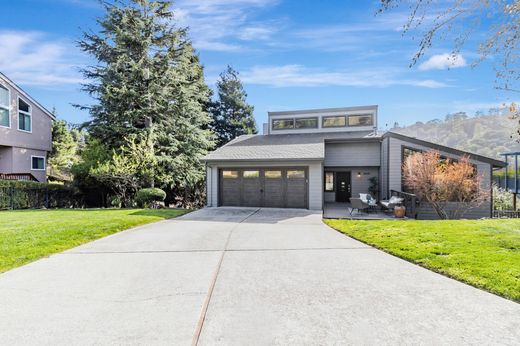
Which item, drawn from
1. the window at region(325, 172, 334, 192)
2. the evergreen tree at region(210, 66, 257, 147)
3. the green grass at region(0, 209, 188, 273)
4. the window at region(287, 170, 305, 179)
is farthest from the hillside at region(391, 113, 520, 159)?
the green grass at region(0, 209, 188, 273)

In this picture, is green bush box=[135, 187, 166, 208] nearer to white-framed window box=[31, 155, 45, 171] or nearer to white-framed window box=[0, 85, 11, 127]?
white-framed window box=[31, 155, 45, 171]

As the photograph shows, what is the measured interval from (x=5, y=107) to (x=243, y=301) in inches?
852

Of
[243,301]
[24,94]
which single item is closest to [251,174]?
[243,301]

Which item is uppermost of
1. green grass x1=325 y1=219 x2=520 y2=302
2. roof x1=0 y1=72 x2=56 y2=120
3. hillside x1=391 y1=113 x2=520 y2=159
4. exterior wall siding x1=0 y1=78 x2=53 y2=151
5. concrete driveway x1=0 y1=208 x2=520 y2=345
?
hillside x1=391 y1=113 x2=520 y2=159

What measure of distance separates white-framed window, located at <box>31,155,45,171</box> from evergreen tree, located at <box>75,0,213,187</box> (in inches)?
216

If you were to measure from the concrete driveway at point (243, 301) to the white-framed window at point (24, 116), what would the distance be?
705 inches

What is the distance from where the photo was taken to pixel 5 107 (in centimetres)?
1750

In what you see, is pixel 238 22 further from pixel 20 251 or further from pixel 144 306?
pixel 144 306

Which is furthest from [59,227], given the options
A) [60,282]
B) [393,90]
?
[393,90]

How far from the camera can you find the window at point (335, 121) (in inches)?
752

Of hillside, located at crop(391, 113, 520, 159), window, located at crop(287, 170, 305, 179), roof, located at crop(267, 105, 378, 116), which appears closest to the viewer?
window, located at crop(287, 170, 305, 179)

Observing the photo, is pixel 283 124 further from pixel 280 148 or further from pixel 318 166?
pixel 318 166

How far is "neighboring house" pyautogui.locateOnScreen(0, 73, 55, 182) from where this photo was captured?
17.5 meters

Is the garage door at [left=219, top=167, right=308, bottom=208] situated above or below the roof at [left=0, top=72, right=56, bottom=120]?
below
